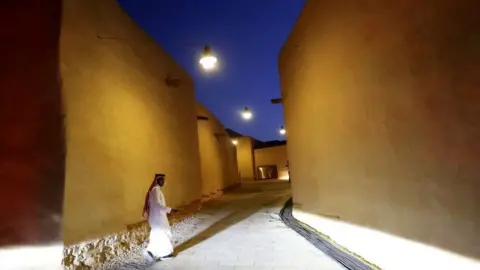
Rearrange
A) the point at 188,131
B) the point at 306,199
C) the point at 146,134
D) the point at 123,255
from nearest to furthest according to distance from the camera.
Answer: the point at 123,255 → the point at 146,134 → the point at 306,199 → the point at 188,131

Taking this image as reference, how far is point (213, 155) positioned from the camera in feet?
54.6

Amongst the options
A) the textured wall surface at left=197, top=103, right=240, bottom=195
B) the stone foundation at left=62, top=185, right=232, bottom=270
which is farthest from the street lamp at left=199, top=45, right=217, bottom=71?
the textured wall surface at left=197, top=103, right=240, bottom=195

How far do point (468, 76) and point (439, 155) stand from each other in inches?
30.2

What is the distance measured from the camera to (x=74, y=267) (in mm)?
4316

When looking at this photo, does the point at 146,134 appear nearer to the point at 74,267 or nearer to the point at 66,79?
the point at 66,79

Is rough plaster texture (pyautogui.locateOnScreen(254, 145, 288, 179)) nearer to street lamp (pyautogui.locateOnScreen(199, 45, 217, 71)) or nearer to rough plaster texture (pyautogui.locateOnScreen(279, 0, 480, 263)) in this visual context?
rough plaster texture (pyautogui.locateOnScreen(279, 0, 480, 263))

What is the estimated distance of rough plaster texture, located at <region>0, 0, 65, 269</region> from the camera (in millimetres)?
4254

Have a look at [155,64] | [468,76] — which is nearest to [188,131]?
[155,64]

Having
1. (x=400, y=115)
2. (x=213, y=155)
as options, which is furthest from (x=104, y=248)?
(x=213, y=155)

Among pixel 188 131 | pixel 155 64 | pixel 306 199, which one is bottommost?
pixel 306 199

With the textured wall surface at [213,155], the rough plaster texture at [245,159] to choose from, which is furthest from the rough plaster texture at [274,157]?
the textured wall surface at [213,155]

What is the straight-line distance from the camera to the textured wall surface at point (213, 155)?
14727mm

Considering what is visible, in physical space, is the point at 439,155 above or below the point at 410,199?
above

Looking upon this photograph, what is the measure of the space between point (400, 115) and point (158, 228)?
12.4 feet
